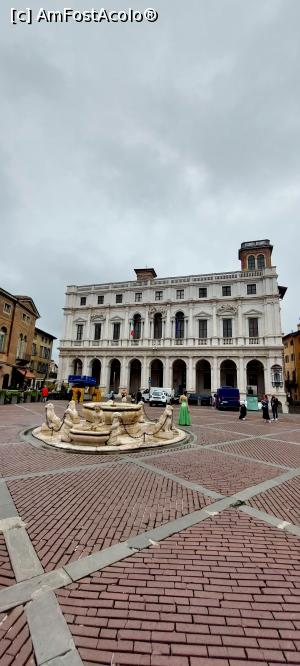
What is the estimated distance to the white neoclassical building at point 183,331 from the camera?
33281 millimetres

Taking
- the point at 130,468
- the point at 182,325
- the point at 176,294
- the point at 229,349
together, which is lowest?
the point at 130,468

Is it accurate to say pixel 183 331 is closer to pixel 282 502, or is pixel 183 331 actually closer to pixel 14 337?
pixel 14 337

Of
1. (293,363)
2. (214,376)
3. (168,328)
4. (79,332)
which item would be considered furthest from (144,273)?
(293,363)

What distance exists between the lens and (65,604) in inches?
106

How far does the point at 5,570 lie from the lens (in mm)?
3172

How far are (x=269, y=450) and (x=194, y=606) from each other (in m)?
8.18

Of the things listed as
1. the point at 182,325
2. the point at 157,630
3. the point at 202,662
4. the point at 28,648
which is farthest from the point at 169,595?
the point at 182,325

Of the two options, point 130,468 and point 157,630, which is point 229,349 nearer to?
point 130,468

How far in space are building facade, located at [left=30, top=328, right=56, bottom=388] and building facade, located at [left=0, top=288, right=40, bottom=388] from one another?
7183mm

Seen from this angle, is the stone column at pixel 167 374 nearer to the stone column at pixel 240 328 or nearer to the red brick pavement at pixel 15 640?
the stone column at pixel 240 328

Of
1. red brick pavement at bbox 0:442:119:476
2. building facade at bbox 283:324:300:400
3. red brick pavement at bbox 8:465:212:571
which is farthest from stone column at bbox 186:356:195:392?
red brick pavement at bbox 8:465:212:571

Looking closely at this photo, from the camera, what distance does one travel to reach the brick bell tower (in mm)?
37903

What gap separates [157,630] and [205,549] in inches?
55.9

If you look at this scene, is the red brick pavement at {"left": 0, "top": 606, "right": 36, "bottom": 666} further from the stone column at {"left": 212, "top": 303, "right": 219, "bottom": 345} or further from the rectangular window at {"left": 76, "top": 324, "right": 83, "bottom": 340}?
the rectangular window at {"left": 76, "top": 324, "right": 83, "bottom": 340}
